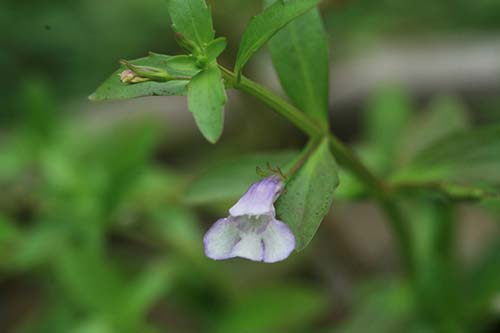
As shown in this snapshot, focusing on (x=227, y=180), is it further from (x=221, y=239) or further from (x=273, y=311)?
(x=273, y=311)

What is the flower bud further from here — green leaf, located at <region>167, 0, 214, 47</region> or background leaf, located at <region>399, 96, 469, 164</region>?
background leaf, located at <region>399, 96, 469, 164</region>

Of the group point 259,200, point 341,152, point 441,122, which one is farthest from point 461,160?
point 259,200

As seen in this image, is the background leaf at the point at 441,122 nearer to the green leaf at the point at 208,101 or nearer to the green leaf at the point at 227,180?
the green leaf at the point at 227,180

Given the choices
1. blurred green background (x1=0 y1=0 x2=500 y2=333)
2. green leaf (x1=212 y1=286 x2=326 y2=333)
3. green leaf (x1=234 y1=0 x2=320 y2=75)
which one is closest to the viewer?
green leaf (x1=234 y1=0 x2=320 y2=75)

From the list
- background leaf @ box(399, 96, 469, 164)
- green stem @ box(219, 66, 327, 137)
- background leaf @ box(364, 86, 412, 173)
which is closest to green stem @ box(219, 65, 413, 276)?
green stem @ box(219, 66, 327, 137)

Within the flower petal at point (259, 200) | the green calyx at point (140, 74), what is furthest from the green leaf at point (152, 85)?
the flower petal at point (259, 200)
